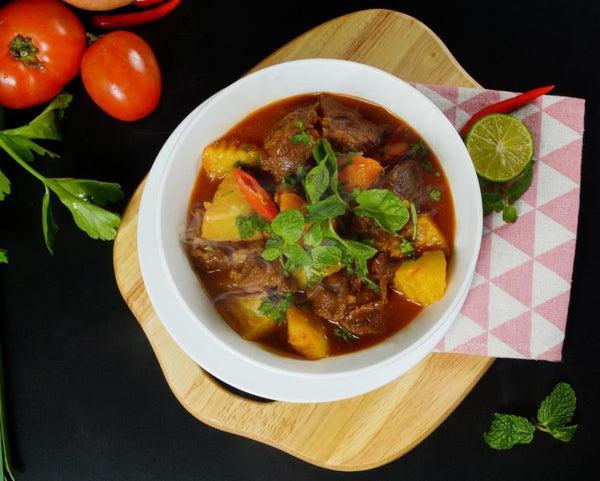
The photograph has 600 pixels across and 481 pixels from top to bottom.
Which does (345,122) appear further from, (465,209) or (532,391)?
(532,391)

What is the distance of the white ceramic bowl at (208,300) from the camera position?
288cm

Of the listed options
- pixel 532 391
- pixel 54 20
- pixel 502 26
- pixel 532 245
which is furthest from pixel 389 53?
pixel 532 391

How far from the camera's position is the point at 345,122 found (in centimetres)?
302

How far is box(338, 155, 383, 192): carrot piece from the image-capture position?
2.96 m

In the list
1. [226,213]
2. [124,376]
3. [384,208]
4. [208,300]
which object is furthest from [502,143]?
[124,376]

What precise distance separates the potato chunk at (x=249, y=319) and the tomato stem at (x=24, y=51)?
181cm

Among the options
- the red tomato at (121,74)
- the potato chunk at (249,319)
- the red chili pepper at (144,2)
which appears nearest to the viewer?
the potato chunk at (249,319)

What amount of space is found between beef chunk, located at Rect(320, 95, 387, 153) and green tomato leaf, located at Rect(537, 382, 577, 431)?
73.8 inches

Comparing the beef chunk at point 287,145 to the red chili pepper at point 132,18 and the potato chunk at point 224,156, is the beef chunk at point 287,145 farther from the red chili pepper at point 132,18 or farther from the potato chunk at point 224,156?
the red chili pepper at point 132,18

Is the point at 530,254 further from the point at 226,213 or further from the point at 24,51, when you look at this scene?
the point at 24,51

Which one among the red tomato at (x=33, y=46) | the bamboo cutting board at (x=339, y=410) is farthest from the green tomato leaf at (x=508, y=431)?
the red tomato at (x=33, y=46)

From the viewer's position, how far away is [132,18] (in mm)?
3861

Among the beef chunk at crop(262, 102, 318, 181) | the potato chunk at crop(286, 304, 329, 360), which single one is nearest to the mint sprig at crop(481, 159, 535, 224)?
the beef chunk at crop(262, 102, 318, 181)

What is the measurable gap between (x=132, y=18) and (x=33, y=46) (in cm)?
60
